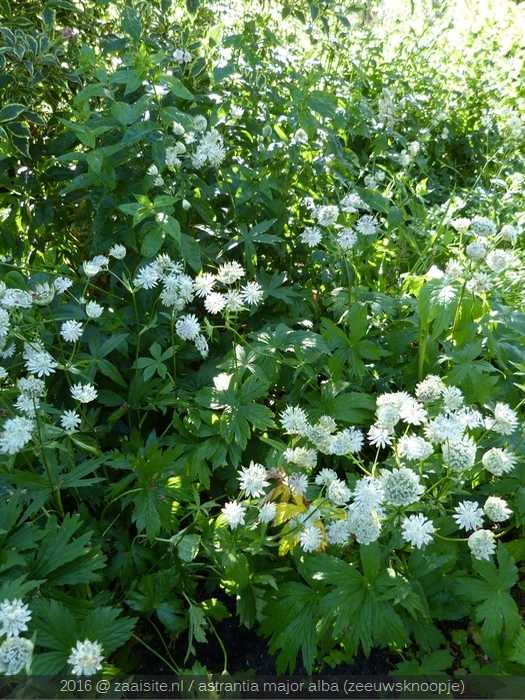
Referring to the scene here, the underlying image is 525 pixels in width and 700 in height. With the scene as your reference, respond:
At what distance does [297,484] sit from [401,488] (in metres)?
0.28

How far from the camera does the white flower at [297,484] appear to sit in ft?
5.20

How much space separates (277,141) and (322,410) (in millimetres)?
1092

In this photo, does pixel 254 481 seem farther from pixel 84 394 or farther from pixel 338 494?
pixel 84 394

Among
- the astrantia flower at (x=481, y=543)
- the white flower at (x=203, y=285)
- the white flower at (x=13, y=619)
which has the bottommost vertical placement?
the white flower at (x=13, y=619)

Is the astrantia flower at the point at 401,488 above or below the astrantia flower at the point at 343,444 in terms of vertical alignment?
below

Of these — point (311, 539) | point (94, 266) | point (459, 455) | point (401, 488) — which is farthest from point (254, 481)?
point (94, 266)

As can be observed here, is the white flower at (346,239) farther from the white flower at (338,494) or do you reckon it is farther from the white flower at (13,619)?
the white flower at (13,619)

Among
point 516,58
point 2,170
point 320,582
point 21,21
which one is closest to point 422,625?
point 320,582

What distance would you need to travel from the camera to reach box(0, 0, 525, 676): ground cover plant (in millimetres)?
1546

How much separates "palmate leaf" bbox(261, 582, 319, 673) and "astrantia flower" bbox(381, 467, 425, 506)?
15.3 inches

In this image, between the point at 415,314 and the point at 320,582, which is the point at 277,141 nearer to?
the point at 415,314

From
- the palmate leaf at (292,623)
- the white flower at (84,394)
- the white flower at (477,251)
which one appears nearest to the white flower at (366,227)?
the white flower at (477,251)

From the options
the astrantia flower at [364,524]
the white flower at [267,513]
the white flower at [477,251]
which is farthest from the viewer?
the white flower at [477,251]

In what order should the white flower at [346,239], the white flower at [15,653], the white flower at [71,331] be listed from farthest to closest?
1. the white flower at [346,239]
2. the white flower at [71,331]
3. the white flower at [15,653]
